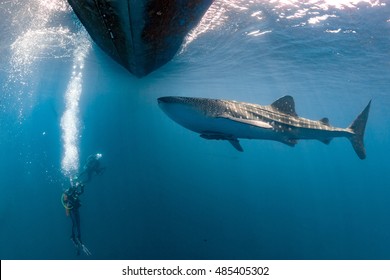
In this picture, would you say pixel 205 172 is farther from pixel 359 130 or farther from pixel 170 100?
pixel 170 100

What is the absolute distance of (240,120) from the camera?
593 centimetres

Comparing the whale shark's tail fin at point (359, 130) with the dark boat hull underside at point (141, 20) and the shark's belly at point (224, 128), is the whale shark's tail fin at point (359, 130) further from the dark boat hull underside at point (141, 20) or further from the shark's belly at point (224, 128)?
the dark boat hull underside at point (141, 20)

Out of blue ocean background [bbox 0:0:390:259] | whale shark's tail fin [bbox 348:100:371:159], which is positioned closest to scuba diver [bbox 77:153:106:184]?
blue ocean background [bbox 0:0:390:259]

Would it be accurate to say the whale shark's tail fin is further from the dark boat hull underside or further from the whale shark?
the dark boat hull underside

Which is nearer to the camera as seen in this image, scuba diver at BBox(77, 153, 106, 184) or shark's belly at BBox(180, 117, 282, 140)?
shark's belly at BBox(180, 117, 282, 140)

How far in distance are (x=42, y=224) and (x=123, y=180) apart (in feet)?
22.9

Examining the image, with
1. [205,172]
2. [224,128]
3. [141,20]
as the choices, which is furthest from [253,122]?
[205,172]

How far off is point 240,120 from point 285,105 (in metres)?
1.86

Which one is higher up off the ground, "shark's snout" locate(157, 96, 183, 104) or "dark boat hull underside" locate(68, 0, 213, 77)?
"dark boat hull underside" locate(68, 0, 213, 77)

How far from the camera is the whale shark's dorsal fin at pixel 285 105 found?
702 centimetres

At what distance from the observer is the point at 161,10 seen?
167 inches

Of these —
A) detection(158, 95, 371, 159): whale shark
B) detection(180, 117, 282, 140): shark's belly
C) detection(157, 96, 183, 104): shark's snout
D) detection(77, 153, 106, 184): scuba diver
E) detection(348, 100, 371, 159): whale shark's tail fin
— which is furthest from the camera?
detection(77, 153, 106, 184): scuba diver

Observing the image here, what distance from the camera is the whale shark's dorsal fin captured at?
276 inches
